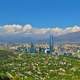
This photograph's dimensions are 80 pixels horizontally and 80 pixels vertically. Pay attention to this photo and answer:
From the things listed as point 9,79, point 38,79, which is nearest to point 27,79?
point 38,79

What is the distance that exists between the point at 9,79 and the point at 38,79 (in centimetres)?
10427

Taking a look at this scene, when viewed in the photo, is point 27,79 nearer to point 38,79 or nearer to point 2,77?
point 38,79

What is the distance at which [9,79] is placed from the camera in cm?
9075

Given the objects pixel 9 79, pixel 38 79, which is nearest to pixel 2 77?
pixel 9 79

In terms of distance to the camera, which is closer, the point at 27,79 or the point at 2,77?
the point at 2,77

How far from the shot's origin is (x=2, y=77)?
8938cm

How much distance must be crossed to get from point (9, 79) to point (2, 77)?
85.0 inches

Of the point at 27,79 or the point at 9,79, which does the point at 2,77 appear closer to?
the point at 9,79

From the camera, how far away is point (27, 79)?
197 metres

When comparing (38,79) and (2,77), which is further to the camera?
(38,79)

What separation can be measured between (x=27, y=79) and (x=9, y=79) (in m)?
107

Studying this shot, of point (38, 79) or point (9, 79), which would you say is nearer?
point (9, 79)
